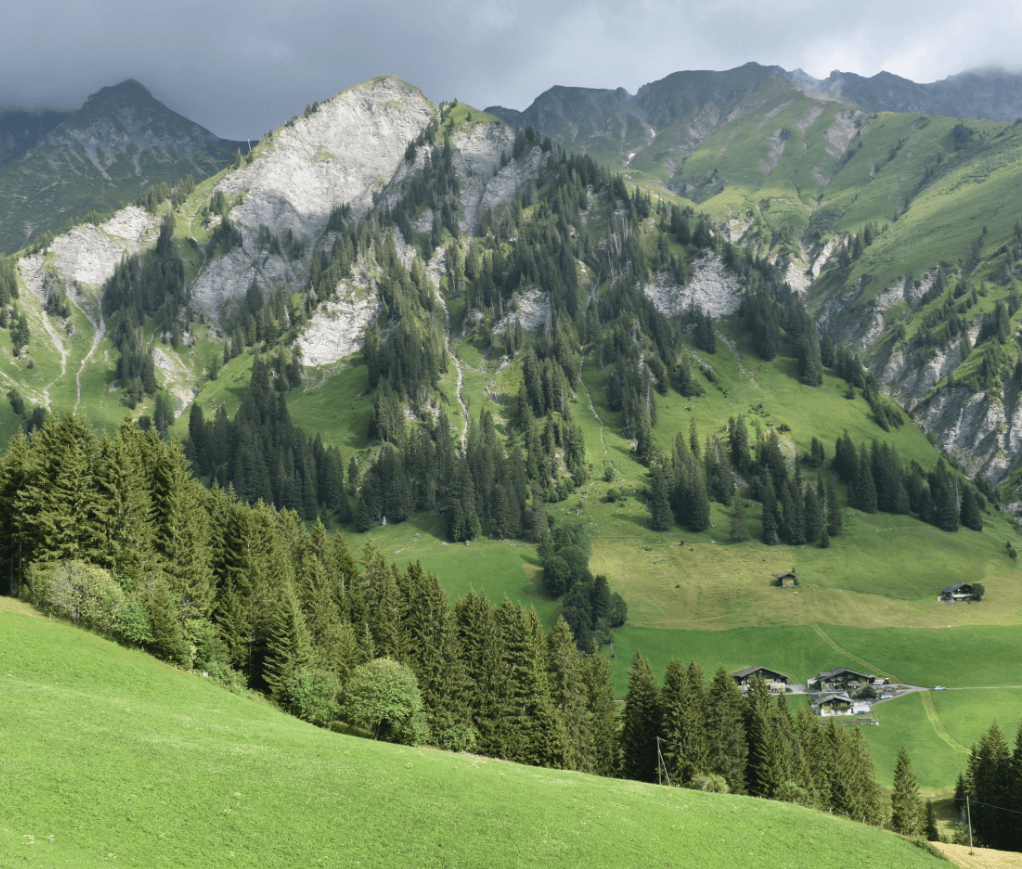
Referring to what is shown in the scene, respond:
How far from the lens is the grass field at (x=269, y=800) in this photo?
2544 centimetres

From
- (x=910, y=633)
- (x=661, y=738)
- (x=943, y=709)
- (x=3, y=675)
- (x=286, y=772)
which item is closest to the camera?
(x=286, y=772)

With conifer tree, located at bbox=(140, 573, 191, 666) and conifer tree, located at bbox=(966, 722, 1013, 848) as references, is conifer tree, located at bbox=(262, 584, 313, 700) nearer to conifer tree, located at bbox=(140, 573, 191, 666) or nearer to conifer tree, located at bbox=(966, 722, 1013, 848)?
conifer tree, located at bbox=(140, 573, 191, 666)

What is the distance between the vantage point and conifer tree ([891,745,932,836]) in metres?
76.6

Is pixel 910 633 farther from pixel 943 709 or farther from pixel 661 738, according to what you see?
pixel 661 738

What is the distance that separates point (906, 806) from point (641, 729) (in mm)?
32591

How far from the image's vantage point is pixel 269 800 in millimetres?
30016

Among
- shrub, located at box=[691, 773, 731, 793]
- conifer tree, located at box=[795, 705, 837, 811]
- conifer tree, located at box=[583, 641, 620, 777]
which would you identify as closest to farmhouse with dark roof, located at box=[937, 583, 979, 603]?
conifer tree, located at box=[795, 705, 837, 811]

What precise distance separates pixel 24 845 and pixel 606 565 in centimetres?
15883

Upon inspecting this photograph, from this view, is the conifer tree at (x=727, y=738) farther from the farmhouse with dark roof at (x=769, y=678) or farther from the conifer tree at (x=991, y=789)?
the farmhouse with dark roof at (x=769, y=678)

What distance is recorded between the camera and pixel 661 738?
230 feet

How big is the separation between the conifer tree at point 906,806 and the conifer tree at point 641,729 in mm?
30113

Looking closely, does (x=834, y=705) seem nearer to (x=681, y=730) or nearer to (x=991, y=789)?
(x=991, y=789)

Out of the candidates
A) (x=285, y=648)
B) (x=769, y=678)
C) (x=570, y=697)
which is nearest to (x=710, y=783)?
(x=570, y=697)

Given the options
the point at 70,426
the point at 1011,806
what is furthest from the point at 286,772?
the point at 1011,806
